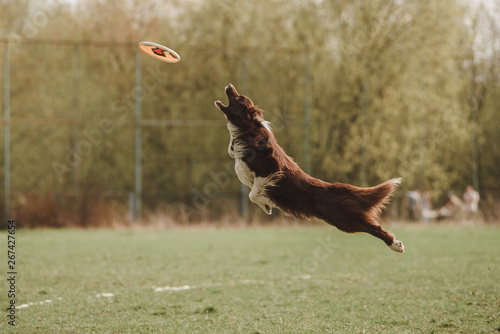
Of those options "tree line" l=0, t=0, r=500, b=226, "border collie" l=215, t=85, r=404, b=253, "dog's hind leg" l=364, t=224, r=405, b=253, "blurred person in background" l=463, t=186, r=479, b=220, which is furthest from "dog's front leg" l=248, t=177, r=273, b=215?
"blurred person in background" l=463, t=186, r=479, b=220

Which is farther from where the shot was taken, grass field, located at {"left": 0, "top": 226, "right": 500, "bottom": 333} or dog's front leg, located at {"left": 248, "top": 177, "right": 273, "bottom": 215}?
grass field, located at {"left": 0, "top": 226, "right": 500, "bottom": 333}

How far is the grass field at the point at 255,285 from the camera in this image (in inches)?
256

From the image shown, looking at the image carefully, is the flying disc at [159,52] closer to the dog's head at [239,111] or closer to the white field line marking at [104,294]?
the dog's head at [239,111]

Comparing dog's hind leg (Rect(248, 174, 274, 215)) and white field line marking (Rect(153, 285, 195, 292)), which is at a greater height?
dog's hind leg (Rect(248, 174, 274, 215))

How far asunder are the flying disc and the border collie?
1.42m

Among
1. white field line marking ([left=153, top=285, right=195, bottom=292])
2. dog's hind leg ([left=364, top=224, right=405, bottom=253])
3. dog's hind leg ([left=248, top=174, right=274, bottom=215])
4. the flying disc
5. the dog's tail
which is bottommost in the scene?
white field line marking ([left=153, top=285, right=195, bottom=292])

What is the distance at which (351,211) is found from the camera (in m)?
4.94

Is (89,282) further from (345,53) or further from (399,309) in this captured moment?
(345,53)

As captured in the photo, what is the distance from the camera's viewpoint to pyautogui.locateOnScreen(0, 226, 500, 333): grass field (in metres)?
6.50

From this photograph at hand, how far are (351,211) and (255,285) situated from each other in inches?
174

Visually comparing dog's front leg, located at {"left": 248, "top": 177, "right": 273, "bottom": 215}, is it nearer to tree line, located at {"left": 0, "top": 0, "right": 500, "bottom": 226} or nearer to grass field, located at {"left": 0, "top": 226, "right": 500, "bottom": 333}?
grass field, located at {"left": 0, "top": 226, "right": 500, "bottom": 333}

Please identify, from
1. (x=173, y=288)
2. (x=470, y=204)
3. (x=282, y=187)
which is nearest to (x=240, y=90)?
(x=470, y=204)

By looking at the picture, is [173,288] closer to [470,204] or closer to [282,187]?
[282,187]

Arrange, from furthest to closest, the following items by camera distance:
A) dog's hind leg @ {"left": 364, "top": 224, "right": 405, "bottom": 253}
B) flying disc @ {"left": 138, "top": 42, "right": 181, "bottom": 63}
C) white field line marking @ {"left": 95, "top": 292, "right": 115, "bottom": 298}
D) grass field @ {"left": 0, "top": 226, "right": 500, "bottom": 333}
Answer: white field line marking @ {"left": 95, "top": 292, "right": 115, "bottom": 298} < grass field @ {"left": 0, "top": 226, "right": 500, "bottom": 333} < flying disc @ {"left": 138, "top": 42, "right": 181, "bottom": 63} < dog's hind leg @ {"left": 364, "top": 224, "right": 405, "bottom": 253}
